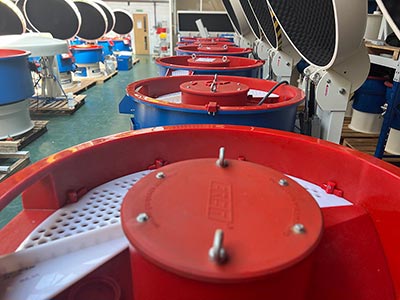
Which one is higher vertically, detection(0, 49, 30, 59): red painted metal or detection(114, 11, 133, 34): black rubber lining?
detection(114, 11, 133, 34): black rubber lining

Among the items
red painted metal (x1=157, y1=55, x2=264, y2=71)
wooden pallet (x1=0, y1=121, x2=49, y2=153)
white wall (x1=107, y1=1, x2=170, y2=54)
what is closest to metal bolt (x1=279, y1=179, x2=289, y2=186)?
red painted metal (x1=157, y1=55, x2=264, y2=71)

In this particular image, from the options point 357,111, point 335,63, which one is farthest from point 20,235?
point 357,111

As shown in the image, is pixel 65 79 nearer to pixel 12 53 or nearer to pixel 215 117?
pixel 12 53

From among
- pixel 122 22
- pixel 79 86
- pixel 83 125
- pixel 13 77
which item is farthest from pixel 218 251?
pixel 122 22

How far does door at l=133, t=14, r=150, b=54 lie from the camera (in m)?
11.5

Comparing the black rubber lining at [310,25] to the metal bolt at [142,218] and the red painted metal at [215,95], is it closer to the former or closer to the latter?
the red painted metal at [215,95]

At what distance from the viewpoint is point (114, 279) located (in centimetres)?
67

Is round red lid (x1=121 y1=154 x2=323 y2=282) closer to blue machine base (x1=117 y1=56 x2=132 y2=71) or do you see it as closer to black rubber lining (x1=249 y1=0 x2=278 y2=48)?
black rubber lining (x1=249 y1=0 x2=278 y2=48)

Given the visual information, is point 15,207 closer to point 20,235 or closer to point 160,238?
point 20,235

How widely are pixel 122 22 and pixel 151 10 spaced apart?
3.67 m

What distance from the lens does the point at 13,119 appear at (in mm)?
2721

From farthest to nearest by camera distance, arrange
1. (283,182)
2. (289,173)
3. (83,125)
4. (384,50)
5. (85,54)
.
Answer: (85,54), (83,125), (384,50), (289,173), (283,182)

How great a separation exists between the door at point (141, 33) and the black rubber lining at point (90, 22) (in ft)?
21.0

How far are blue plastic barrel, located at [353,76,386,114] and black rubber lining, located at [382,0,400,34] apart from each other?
161cm
